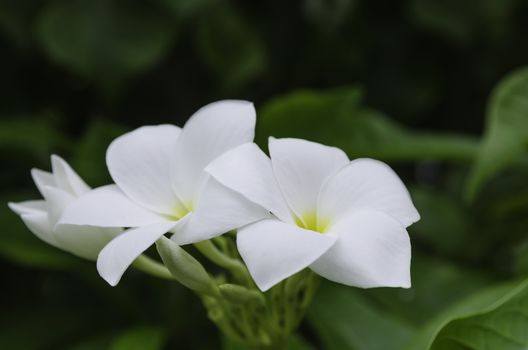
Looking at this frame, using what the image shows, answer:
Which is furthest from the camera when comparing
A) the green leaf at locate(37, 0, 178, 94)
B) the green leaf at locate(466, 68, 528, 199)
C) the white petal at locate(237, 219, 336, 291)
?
the green leaf at locate(37, 0, 178, 94)

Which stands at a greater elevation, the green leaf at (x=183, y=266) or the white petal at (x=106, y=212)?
the white petal at (x=106, y=212)

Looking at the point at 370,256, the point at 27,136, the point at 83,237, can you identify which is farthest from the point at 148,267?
the point at 27,136

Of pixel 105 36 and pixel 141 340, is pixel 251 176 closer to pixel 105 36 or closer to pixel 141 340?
pixel 141 340

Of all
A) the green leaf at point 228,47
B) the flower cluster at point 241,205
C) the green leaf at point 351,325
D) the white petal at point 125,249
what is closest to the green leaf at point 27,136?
the green leaf at point 228,47

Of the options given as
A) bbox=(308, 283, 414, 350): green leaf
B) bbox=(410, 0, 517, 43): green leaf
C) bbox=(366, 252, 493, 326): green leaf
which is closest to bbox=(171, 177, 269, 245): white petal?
bbox=(308, 283, 414, 350): green leaf

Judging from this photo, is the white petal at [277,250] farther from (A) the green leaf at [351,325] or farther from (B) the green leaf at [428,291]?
(B) the green leaf at [428,291]

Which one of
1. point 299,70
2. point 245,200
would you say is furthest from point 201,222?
point 299,70

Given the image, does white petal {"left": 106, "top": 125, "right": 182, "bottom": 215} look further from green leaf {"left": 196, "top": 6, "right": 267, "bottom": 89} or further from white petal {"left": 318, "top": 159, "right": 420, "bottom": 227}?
green leaf {"left": 196, "top": 6, "right": 267, "bottom": 89}
